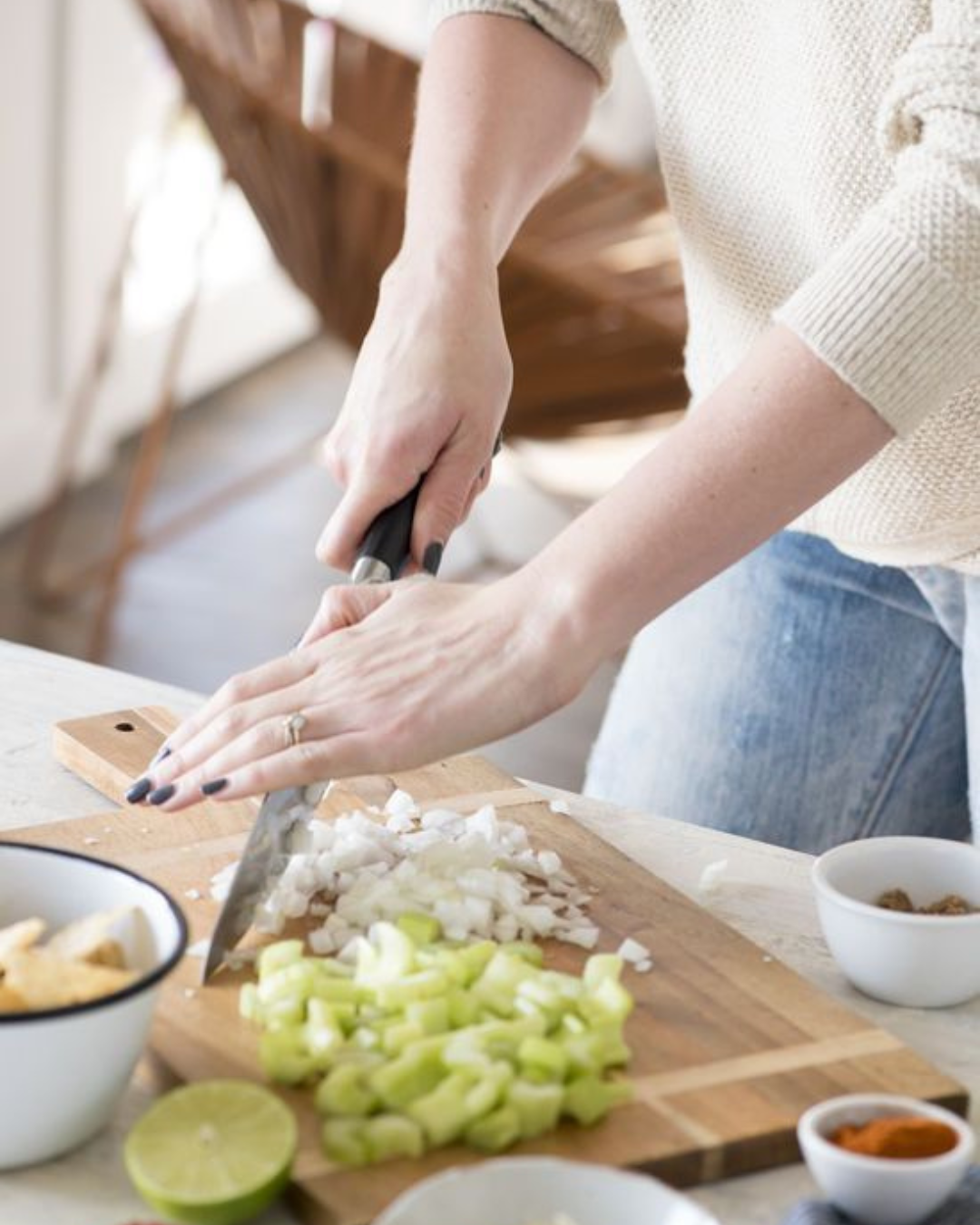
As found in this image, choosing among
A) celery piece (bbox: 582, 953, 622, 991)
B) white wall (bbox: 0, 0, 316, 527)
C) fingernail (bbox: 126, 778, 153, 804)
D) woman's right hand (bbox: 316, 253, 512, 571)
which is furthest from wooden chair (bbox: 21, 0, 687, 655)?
celery piece (bbox: 582, 953, 622, 991)

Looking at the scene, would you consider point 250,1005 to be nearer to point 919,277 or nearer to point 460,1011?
point 460,1011

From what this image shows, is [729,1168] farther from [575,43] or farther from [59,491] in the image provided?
[59,491]

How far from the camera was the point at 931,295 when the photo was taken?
1.16m

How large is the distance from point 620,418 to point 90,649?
0.95m

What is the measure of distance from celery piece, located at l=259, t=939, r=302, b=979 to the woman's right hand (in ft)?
1.15

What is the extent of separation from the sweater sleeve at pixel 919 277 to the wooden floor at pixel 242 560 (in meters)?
2.09

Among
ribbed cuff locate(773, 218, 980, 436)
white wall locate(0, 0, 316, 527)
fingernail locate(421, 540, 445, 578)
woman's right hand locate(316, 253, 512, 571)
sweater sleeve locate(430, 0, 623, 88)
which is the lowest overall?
white wall locate(0, 0, 316, 527)

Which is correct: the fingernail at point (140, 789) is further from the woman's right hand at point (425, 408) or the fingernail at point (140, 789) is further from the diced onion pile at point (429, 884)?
the woman's right hand at point (425, 408)

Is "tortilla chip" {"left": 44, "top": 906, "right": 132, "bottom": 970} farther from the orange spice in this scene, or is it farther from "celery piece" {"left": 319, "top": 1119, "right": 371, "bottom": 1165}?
the orange spice

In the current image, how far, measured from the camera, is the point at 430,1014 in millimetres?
957

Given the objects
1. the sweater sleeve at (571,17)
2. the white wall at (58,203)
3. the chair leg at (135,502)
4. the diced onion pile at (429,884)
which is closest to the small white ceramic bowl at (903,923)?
the diced onion pile at (429,884)

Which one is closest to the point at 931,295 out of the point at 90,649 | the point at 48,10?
the point at 90,649

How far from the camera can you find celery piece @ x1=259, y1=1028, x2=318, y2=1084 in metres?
0.96

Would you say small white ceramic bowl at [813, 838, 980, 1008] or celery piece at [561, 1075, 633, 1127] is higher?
small white ceramic bowl at [813, 838, 980, 1008]
